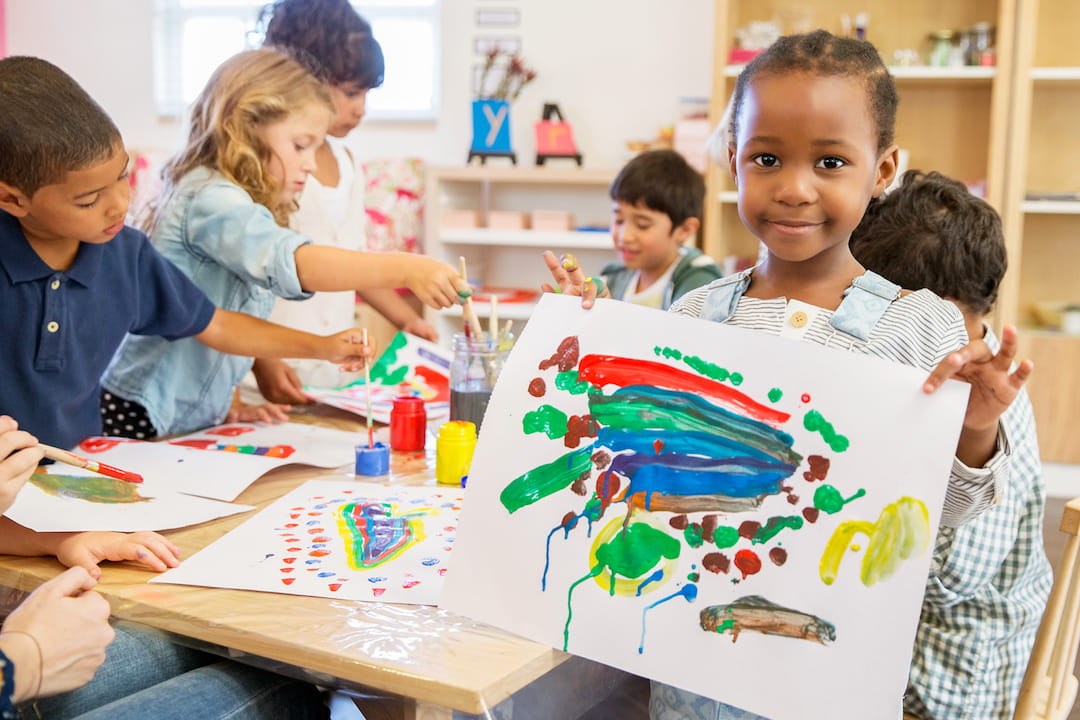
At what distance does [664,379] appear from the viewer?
830 mm

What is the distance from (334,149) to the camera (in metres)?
2.09

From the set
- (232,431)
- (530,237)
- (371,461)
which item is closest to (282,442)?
(232,431)

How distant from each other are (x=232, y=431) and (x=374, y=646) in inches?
30.2

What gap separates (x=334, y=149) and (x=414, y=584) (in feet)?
4.68

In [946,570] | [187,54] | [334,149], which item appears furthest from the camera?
[187,54]

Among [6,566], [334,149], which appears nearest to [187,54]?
[334,149]

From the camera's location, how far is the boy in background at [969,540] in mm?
1025

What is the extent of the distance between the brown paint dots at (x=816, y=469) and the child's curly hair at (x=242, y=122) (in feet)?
3.45

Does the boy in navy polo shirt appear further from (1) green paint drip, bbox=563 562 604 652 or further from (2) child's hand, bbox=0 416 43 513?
(1) green paint drip, bbox=563 562 604 652

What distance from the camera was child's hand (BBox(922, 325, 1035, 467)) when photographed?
69 cm

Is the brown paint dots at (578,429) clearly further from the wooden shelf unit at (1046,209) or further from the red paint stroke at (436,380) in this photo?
the wooden shelf unit at (1046,209)

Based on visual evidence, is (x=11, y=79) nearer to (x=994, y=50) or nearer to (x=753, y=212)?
(x=753, y=212)

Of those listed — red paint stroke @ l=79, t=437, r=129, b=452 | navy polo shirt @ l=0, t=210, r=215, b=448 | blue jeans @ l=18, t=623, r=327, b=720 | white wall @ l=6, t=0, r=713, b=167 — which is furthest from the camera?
white wall @ l=6, t=0, r=713, b=167

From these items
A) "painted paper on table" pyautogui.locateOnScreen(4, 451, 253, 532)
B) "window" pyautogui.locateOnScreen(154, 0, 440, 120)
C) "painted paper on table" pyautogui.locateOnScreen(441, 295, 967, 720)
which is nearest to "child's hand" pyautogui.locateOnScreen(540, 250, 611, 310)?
"painted paper on table" pyautogui.locateOnScreen(441, 295, 967, 720)
